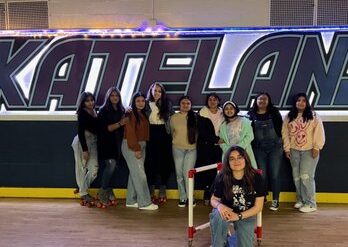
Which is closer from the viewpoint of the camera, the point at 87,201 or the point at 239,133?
the point at 239,133

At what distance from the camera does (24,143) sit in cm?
641

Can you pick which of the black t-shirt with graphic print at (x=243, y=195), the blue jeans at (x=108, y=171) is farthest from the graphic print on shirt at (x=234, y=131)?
the black t-shirt with graphic print at (x=243, y=195)

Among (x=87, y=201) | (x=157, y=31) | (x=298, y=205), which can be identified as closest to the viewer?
(x=298, y=205)

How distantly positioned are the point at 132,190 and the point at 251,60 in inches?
88.7

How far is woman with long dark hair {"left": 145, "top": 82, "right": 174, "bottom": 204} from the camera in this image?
19.2ft

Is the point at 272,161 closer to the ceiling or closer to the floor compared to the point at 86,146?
closer to the floor

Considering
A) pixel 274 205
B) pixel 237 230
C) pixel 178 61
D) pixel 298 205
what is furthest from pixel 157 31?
pixel 237 230

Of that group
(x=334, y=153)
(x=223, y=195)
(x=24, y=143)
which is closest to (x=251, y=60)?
(x=334, y=153)

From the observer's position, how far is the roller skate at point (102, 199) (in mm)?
5887

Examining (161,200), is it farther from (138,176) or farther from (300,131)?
(300,131)

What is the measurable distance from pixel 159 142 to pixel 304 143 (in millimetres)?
1758

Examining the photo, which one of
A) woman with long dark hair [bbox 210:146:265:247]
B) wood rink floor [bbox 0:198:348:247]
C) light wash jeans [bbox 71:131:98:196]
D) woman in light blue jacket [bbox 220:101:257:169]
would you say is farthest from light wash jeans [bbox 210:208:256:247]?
light wash jeans [bbox 71:131:98:196]

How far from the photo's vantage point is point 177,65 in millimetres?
6188

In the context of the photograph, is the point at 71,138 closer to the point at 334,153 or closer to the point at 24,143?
the point at 24,143
